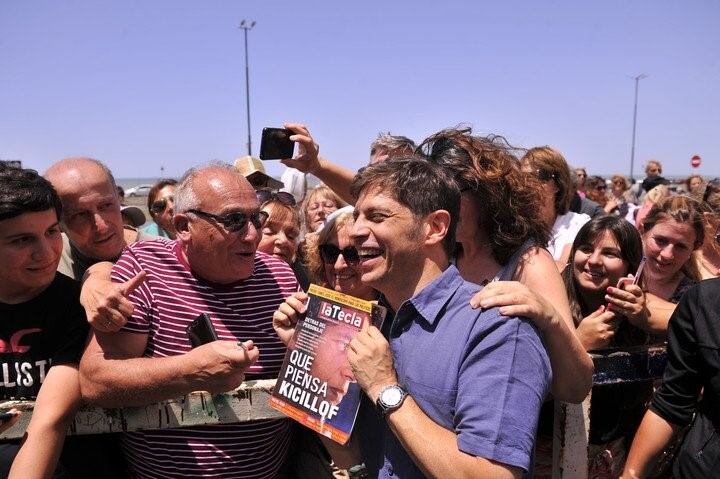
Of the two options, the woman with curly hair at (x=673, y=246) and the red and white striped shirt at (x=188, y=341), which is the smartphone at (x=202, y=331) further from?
the woman with curly hair at (x=673, y=246)

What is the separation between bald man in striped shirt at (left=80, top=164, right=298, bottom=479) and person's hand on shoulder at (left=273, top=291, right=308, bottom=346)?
0.14m

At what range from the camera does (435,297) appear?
69.3 inches

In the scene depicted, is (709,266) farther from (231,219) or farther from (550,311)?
(231,219)

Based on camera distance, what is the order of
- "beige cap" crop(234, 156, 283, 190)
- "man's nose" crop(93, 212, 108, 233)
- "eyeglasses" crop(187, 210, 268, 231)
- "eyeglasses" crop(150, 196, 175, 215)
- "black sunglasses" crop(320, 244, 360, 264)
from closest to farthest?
"eyeglasses" crop(187, 210, 268, 231)
"man's nose" crop(93, 212, 108, 233)
"black sunglasses" crop(320, 244, 360, 264)
"beige cap" crop(234, 156, 283, 190)
"eyeglasses" crop(150, 196, 175, 215)

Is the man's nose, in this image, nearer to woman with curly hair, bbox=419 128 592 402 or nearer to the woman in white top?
woman with curly hair, bbox=419 128 592 402

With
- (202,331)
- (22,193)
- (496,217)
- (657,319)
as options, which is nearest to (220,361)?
(202,331)

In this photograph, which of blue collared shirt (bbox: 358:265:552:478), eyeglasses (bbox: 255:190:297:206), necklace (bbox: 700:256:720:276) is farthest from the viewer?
eyeglasses (bbox: 255:190:297:206)

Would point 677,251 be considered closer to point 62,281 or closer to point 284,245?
point 284,245

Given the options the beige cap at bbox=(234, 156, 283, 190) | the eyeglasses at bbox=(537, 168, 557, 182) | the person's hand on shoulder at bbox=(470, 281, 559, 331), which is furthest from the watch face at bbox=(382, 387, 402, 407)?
the beige cap at bbox=(234, 156, 283, 190)

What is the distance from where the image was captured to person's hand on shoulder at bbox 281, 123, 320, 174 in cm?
347

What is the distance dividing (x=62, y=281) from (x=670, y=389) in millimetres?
2648

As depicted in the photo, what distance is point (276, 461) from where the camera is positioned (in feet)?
7.90

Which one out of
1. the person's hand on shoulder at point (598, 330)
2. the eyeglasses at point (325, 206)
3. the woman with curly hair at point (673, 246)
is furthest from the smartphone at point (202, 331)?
the eyeglasses at point (325, 206)

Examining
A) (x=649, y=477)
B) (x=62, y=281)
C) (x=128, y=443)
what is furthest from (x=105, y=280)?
(x=649, y=477)
